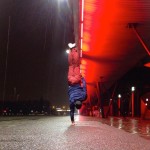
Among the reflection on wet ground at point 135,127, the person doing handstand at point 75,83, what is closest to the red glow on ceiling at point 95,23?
the person doing handstand at point 75,83

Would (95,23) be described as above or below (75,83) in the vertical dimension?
above

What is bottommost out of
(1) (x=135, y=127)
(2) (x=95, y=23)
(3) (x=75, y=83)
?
(1) (x=135, y=127)

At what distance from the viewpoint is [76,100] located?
1022cm

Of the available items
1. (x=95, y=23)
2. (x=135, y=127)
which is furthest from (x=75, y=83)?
(x=95, y=23)

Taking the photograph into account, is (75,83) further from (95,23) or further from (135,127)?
(95,23)

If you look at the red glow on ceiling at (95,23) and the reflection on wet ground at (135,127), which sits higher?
the red glow on ceiling at (95,23)

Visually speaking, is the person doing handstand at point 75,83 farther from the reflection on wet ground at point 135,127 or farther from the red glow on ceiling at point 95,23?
the red glow on ceiling at point 95,23

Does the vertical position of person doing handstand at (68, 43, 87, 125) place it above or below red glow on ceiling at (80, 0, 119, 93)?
below

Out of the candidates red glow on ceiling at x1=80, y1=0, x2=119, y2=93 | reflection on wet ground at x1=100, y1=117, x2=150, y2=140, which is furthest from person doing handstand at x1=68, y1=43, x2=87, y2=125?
red glow on ceiling at x1=80, y1=0, x2=119, y2=93

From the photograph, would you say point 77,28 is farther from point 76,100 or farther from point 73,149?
point 73,149

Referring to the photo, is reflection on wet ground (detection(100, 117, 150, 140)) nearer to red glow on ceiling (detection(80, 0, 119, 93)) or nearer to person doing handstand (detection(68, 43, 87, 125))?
person doing handstand (detection(68, 43, 87, 125))

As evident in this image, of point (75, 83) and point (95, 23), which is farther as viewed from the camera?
point (95, 23)

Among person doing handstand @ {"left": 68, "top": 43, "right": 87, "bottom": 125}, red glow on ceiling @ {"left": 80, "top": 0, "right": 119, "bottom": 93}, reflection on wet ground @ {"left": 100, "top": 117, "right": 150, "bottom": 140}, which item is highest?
red glow on ceiling @ {"left": 80, "top": 0, "right": 119, "bottom": 93}

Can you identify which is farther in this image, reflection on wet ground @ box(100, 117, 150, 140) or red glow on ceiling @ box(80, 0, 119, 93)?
red glow on ceiling @ box(80, 0, 119, 93)
